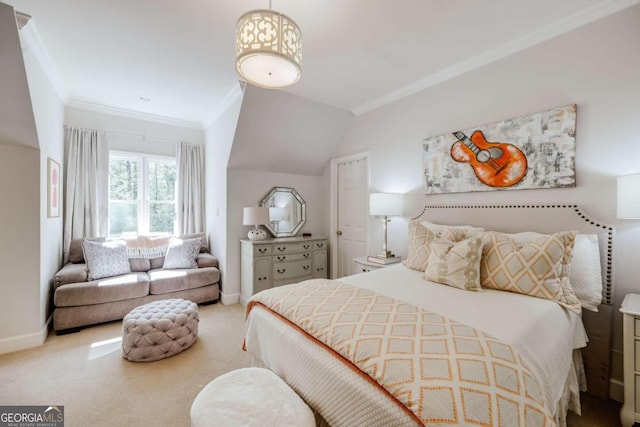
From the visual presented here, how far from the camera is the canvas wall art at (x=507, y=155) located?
2.03 m

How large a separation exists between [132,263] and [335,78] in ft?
11.5

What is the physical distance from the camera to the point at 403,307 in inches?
56.5

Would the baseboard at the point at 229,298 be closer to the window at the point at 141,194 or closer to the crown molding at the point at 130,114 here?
the window at the point at 141,194

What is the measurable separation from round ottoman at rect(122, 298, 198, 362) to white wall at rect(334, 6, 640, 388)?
2.83m

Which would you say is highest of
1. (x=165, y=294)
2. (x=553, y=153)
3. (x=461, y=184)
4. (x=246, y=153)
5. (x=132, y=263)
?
(x=246, y=153)

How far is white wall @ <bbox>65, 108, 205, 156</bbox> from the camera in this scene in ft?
11.9

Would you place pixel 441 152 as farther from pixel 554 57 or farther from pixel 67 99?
pixel 67 99

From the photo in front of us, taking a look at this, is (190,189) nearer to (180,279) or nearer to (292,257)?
(180,279)

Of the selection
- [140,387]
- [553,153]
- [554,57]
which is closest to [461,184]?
[553,153]

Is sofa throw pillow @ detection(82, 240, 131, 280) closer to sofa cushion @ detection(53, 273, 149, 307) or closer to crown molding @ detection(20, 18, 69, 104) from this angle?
sofa cushion @ detection(53, 273, 149, 307)

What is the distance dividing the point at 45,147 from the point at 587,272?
4.83 meters

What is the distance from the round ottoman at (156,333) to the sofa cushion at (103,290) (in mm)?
709

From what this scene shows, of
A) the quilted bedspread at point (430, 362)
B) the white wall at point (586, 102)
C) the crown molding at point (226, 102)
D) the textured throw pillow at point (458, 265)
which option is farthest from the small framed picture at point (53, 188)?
the white wall at point (586, 102)

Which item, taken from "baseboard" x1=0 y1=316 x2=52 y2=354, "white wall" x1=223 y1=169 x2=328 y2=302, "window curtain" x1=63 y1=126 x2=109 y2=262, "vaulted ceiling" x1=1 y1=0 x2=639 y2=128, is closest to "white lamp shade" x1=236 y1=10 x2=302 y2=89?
"vaulted ceiling" x1=1 y1=0 x2=639 y2=128
